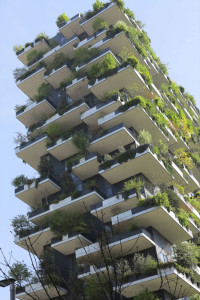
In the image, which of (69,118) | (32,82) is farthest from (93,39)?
(69,118)

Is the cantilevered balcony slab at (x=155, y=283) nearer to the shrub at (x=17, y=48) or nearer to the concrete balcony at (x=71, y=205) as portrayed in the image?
the concrete balcony at (x=71, y=205)

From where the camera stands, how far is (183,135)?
43.3 m

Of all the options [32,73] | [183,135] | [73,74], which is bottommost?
[183,135]

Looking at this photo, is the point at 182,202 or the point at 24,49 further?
the point at 24,49

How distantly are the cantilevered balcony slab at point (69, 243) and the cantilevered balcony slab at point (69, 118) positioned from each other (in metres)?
11.5

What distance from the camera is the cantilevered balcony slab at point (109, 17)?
143ft

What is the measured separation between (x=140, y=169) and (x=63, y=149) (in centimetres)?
803

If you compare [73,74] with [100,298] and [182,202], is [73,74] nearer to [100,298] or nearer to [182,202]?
[182,202]

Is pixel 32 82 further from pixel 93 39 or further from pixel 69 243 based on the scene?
pixel 69 243

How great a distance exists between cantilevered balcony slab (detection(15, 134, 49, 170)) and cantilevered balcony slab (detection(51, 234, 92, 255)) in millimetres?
9938

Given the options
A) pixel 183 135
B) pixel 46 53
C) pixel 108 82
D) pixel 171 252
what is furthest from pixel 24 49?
pixel 171 252

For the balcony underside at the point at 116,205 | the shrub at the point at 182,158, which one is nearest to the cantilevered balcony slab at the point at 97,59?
the shrub at the point at 182,158

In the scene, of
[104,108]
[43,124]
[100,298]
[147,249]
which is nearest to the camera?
[100,298]

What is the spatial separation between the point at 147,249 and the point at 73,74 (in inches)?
763
